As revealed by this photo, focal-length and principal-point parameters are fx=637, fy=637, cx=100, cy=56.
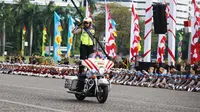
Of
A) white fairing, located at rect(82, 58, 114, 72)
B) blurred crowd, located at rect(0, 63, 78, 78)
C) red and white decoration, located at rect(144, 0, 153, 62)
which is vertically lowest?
blurred crowd, located at rect(0, 63, 78, 78)

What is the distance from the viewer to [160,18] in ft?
117

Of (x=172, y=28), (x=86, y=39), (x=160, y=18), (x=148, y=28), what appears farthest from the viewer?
(x=148, y=28)

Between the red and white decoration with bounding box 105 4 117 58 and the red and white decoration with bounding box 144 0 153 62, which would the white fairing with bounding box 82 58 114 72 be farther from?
the red and white decoration with bounding box 105 4 117 58

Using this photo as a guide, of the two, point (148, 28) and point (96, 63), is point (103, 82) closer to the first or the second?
point (96, 63)

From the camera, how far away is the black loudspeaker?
35531 millimetres

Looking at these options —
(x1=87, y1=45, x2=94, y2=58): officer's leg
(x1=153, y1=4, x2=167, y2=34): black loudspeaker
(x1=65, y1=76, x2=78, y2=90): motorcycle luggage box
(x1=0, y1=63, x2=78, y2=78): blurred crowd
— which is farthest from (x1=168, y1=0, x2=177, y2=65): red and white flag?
(x1=65, y1=76, x2=78, y2=90): motorcycle luggage box

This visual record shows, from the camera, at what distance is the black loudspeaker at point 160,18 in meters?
35.5

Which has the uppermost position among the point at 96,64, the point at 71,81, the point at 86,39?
the point at 86,39

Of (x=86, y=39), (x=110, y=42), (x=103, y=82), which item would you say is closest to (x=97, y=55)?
(x=86, y=39)

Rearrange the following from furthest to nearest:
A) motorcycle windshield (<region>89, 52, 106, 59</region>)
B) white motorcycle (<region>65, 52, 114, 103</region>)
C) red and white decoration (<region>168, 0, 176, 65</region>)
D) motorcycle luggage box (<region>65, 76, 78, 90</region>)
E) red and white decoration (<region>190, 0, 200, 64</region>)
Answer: red and white decoration (<region>168, 0, 176, 65</region>)
red and white decoration (<region>190, 0, 200, 64</region>)
motorcycle luggage box (<region>65, 76, 78, 90</region>)
motorcycle windshield (<region>89, 52, 106, 59</region>)
white motorcycle (<region>65, 52, 114, 103</region>)

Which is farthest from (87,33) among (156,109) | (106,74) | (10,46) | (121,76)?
(10,46)

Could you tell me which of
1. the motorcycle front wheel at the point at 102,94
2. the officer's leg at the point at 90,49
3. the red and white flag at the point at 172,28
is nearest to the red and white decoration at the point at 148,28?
the red and white flag at the point at 172,28

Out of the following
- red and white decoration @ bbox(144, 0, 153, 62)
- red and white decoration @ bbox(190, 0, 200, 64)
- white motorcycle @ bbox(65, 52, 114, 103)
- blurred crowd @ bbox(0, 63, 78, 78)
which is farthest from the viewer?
blurred crowd @ bbox(0, 63, 78, 78)

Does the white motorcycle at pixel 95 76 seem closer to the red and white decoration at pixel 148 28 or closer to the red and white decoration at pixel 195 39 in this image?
the red and white decoration at pixel 195 39
